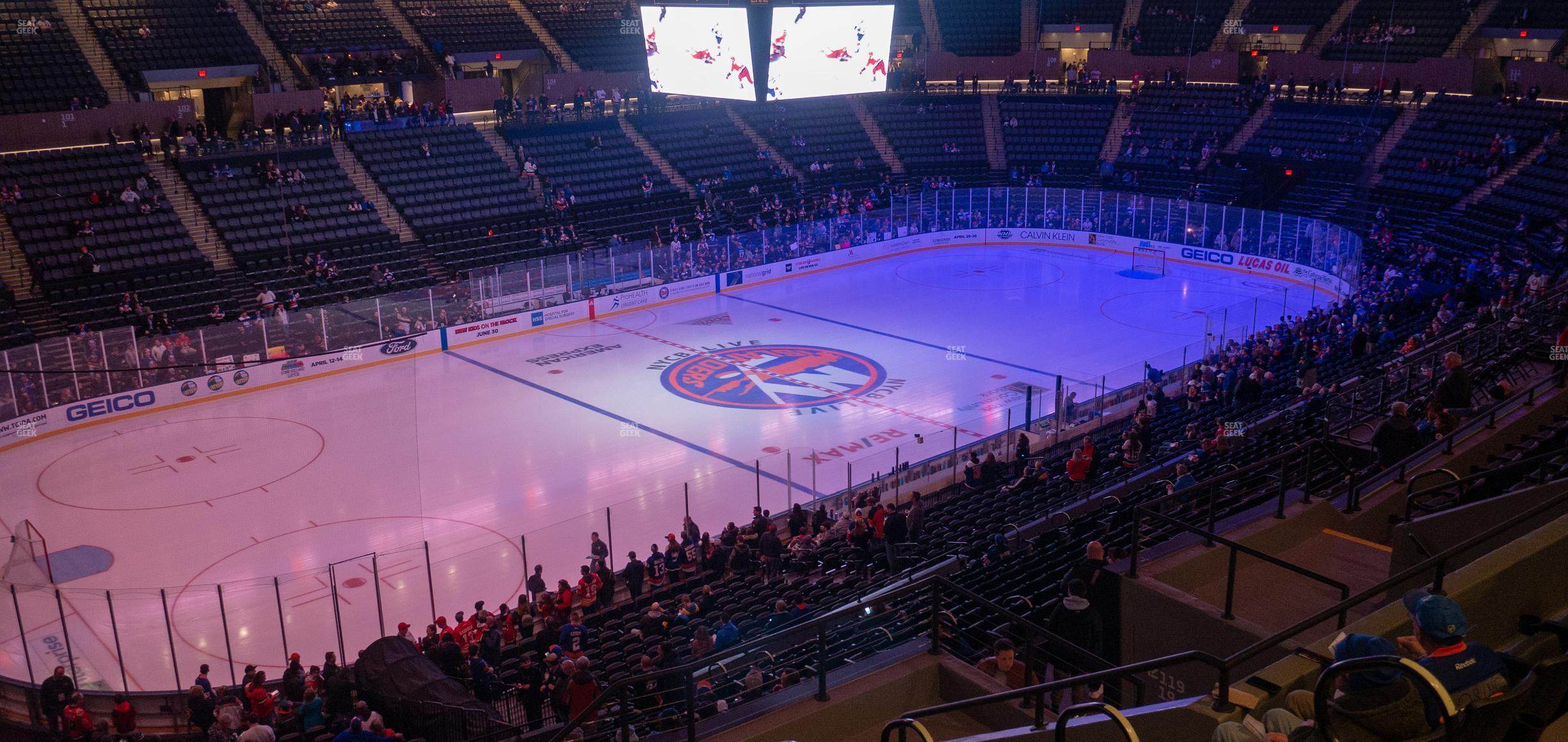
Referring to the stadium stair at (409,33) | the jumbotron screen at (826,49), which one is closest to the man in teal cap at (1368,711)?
the jumbotron screen at (826,49)

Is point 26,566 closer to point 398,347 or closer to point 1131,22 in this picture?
point 398,347

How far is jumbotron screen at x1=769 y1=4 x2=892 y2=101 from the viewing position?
97.3ft

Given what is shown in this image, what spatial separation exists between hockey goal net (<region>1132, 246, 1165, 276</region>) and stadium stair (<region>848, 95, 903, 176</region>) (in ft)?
33.3

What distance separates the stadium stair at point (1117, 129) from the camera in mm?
44500

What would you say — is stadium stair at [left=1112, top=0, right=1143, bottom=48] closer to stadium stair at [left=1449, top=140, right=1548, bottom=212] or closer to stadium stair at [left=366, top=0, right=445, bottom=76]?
stadium stair at [left=1449, top=140, right=1548, bottom=212]

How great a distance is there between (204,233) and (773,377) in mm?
15998

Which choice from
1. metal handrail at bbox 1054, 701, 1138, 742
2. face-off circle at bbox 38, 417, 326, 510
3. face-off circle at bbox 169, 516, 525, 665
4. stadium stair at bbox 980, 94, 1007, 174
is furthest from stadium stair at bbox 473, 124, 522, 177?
metal handrail at bbox 1054, 701, 1138, 742

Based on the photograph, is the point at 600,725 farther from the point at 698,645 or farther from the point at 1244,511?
the point at 1244,511

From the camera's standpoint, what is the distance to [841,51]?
3105 cm

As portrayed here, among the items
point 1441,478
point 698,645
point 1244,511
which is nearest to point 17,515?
point 698,645

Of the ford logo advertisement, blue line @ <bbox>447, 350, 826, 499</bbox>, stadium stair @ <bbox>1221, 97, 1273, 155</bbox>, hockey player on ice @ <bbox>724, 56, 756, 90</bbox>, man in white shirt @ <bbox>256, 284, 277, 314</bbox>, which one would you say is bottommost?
blue line @ <bbox>447, 350, 826, 499</bbox>

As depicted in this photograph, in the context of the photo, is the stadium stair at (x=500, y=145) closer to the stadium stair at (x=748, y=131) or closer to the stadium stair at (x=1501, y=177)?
the stadium stair at (x=748, y=131)

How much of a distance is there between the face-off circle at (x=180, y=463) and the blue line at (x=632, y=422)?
4.93 meters

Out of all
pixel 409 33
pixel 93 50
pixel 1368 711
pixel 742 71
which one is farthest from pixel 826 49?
pixel 1368 711
